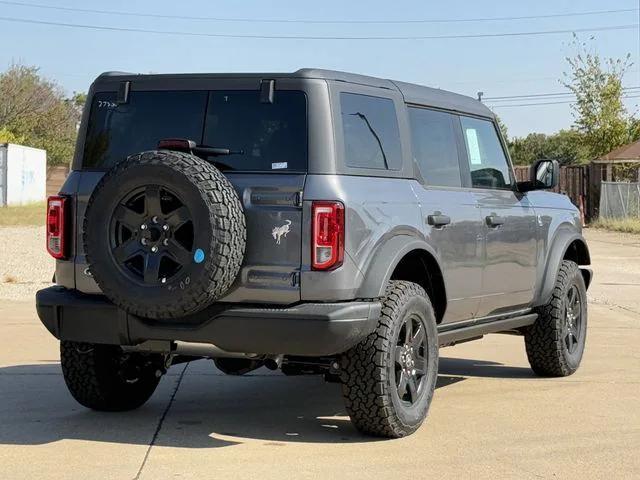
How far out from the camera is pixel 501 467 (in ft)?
19.4

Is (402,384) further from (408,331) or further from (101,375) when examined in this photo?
(101,375)

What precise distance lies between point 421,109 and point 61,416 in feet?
9.46

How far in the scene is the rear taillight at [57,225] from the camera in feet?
21.8

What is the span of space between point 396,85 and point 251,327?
190 cm

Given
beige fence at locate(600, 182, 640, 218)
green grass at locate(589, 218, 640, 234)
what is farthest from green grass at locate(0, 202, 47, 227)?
beige fence at locate(600, 182, 640, 218)

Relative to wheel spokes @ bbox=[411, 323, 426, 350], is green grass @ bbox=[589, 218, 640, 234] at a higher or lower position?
higher

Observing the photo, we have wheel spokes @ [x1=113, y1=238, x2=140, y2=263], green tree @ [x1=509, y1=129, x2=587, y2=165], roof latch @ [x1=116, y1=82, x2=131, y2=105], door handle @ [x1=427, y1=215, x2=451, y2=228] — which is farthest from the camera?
green tree @ [x1=509, y1=129, x2=587, y2=165]

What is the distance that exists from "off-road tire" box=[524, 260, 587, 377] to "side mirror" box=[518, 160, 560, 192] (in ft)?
2.72

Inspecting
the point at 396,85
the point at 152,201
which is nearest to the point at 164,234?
the point at 152,201

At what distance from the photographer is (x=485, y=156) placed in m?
8.12

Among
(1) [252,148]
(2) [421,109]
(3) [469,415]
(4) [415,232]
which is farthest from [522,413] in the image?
(1) [252,148]

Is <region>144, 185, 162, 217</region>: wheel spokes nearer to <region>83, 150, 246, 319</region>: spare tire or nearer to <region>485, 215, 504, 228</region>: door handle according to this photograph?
<region>83, 150, 246, 319</region>: spare tire

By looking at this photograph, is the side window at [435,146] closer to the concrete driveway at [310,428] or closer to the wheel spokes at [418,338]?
the wheel spokes at [418,338]

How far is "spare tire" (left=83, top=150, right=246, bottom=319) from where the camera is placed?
5.92m
